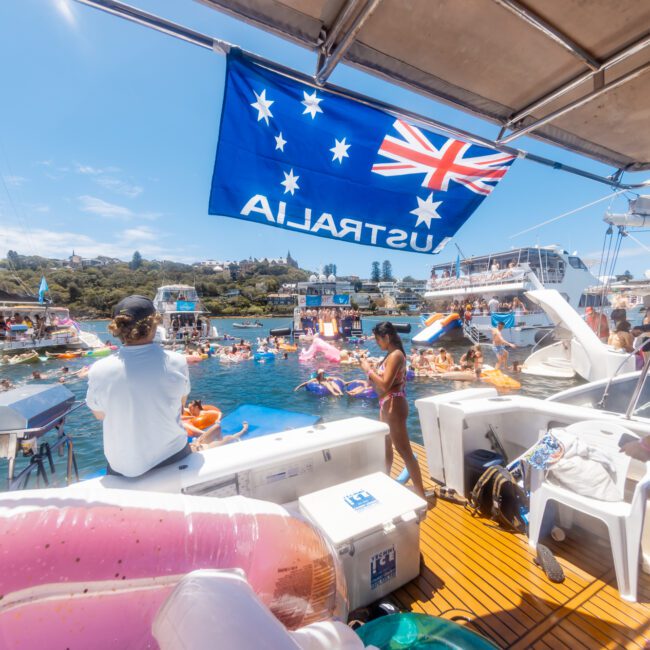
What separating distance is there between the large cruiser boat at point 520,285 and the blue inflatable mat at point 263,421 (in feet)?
71.5

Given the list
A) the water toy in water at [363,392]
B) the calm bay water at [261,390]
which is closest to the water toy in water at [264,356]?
the calm bay water at [261,390]

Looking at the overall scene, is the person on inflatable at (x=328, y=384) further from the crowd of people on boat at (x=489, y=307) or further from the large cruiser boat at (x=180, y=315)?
the large cruiser boat at (x=180, y=315)

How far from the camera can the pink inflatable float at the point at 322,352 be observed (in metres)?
20.8

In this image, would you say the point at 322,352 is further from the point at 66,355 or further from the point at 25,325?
the point at 25,325

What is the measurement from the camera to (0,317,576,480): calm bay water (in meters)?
8.94

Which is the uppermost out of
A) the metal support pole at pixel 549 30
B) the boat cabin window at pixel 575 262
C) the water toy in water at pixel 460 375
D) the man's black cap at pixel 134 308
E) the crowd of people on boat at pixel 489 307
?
the boat cabin window at pixel 575 262

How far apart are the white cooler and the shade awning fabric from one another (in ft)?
9.33

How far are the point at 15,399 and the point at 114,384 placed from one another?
1.24 meters

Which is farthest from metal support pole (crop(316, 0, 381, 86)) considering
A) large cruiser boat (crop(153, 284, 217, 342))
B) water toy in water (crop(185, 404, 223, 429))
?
large cruiser boat (crop(153, 284, 217, 342))

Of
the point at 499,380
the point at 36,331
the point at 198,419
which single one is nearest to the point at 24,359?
the point at 36,331

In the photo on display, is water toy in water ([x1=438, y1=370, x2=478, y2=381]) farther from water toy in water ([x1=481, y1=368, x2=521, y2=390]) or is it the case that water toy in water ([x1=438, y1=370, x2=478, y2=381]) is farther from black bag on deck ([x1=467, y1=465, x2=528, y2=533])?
black bag on deck ([x1=467, y1=465, x2=528, y2=533])

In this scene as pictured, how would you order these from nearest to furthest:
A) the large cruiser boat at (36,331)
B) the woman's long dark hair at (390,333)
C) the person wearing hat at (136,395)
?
the person wearing hat at (136,395) → the woman's long dark hair at (390,333) → the large cruiser boat at (36,331)

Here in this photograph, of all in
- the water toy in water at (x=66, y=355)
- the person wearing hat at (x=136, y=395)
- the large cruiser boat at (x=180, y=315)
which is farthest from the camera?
the large cruiser boat at (x=180, y=315)

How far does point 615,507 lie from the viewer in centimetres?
233
